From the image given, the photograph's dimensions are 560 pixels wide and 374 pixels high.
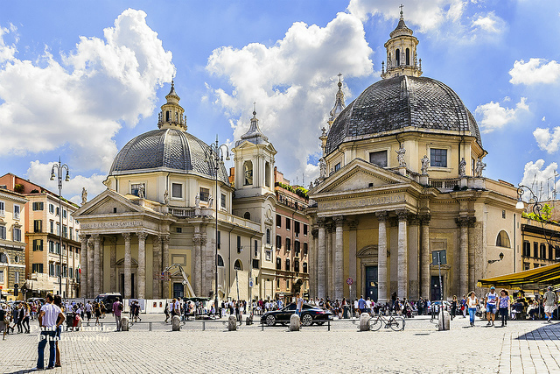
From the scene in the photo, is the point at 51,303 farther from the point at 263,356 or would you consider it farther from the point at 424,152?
the point at 424,152

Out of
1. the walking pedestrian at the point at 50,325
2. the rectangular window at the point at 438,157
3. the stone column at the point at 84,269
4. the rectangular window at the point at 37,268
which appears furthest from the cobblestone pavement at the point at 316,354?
the rectangular window at the point at 37,268

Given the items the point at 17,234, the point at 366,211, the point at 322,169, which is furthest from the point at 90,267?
the point at 366,211

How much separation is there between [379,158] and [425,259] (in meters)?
9.07

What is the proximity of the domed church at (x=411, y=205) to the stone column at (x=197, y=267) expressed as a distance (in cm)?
1632

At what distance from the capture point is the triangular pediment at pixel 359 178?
44781mm

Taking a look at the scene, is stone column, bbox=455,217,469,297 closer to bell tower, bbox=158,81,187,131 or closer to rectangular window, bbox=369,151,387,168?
rectangular window, bbox=369,151,387,168

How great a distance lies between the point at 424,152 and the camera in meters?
48.1

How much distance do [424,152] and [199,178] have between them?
26320 millimetres

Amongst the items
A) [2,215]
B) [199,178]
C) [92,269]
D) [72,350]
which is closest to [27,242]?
[2,215]

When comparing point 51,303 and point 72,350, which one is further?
point 72,350

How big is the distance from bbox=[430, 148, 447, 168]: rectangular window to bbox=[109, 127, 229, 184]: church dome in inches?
948

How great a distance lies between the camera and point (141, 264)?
58.1 meters

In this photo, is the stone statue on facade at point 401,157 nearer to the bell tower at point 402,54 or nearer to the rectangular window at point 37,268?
the bell tower at point 402,54

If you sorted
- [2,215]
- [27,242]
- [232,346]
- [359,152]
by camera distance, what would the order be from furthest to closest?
[27,242], [2,215], [359,152], [232,346]
